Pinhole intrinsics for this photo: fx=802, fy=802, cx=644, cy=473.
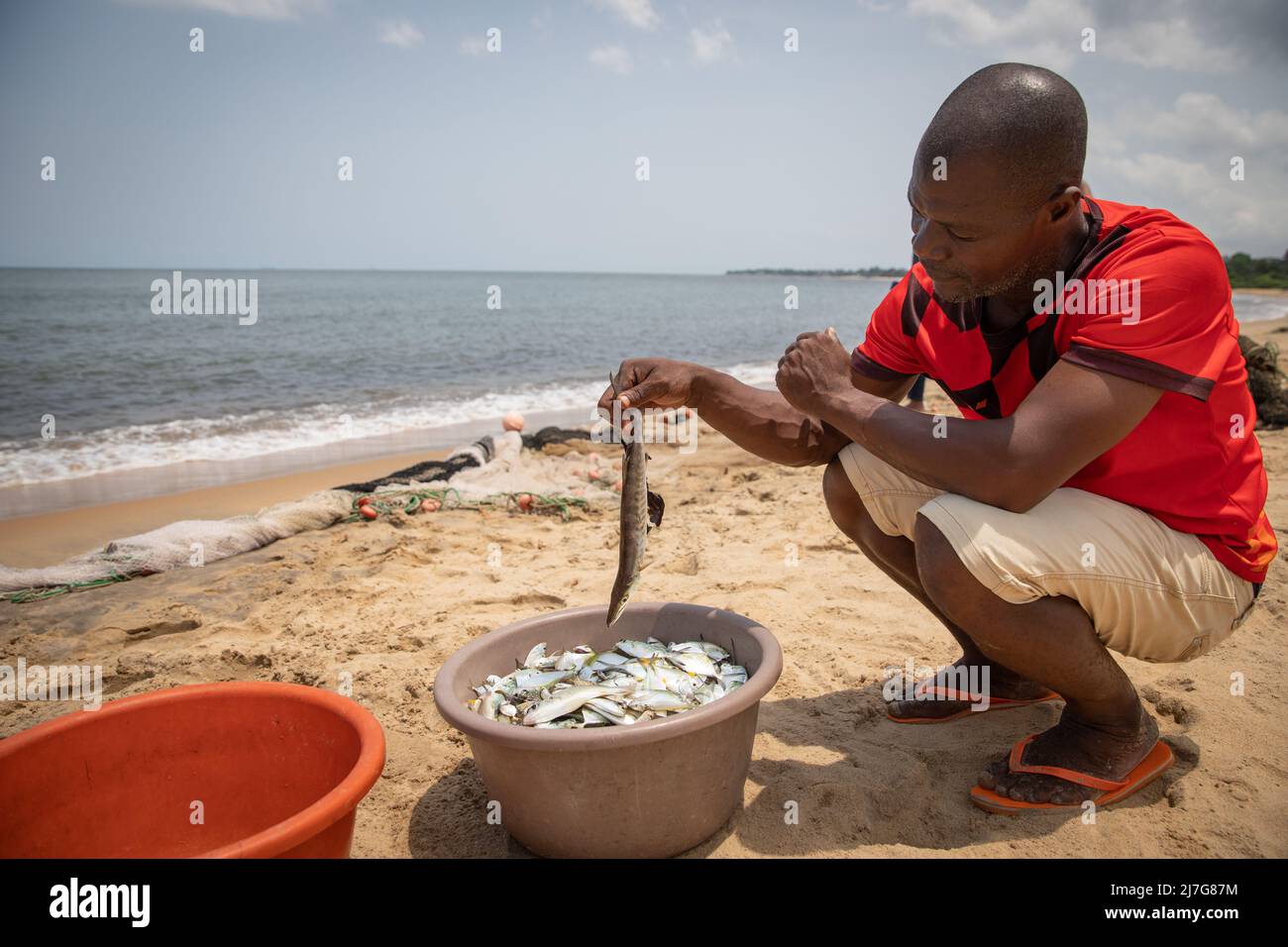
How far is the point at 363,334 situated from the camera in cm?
2233

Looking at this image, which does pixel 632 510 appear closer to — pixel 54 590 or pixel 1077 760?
pixel 1077 760

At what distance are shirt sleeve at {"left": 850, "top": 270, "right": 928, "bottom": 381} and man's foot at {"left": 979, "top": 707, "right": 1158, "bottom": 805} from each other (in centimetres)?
128

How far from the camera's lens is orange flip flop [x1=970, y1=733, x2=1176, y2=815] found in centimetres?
237

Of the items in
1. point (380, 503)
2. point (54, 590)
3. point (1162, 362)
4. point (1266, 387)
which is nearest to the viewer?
point (1162, 362)

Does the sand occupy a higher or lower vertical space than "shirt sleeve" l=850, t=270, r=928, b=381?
lower

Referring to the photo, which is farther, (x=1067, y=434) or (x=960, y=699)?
(x=960, y=699)

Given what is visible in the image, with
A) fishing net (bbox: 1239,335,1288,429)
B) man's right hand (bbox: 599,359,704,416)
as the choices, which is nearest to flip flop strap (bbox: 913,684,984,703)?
man's right hand (bbox: 599,359,704,416)

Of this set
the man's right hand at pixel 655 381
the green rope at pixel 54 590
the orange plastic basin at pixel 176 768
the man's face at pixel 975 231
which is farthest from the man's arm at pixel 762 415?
the green rope at pixel 54 590

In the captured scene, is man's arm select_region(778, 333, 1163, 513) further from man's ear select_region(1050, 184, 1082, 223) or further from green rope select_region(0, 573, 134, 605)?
green rope select_region(0, 573, 134, 605)

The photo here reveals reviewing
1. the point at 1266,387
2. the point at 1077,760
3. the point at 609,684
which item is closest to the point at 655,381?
the point at 609,684

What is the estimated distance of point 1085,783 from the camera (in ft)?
7.83

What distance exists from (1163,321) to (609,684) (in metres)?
1.82

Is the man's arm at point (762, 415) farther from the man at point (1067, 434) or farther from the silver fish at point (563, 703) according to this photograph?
the silver fish at point (563, 703)
